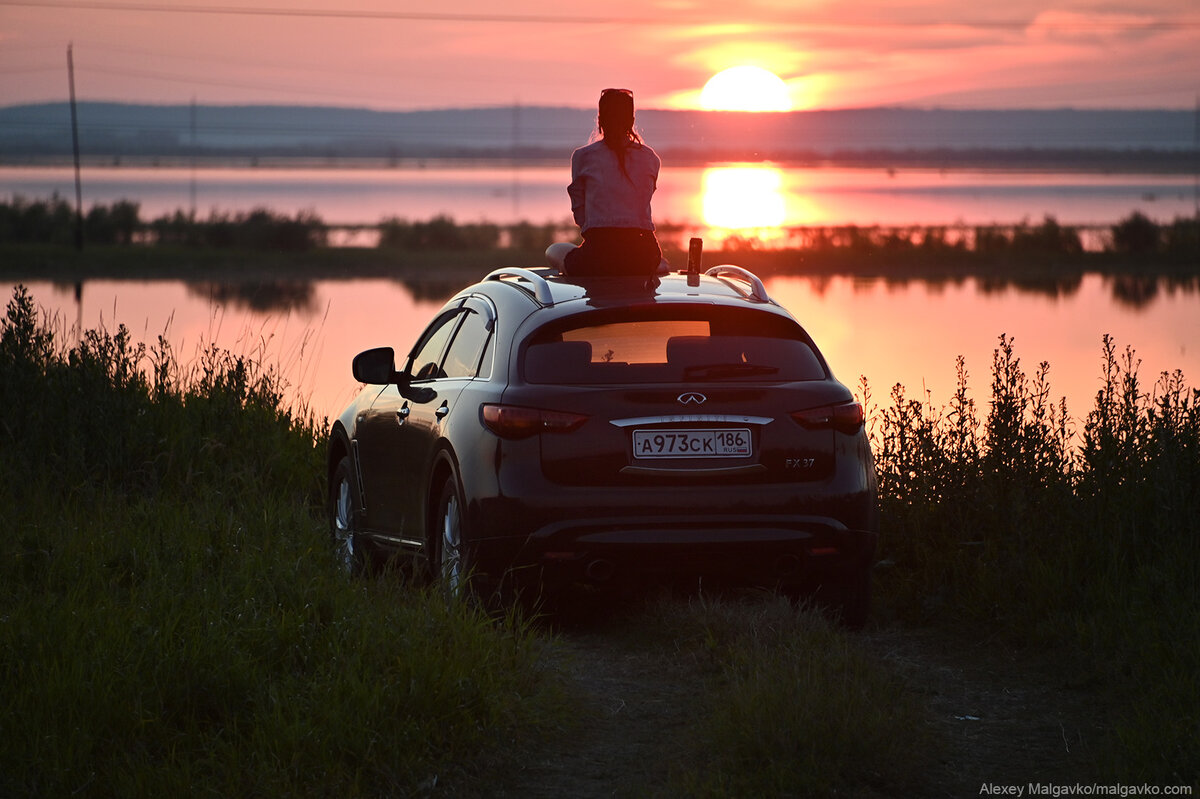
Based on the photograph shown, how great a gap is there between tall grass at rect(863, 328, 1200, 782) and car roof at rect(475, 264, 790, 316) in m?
1.72

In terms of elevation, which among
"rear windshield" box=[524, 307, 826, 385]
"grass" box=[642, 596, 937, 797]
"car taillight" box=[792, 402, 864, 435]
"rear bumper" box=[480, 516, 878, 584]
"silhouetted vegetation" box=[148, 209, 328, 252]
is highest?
"silhouetted vegetation" box=[148, 209, 328, 252]

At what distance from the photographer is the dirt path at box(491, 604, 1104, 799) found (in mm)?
5586

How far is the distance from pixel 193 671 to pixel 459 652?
0.97 m

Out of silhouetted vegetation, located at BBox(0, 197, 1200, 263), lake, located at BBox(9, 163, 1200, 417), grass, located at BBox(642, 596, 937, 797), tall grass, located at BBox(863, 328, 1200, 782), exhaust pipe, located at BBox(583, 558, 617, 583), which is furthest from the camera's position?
silhouetted vegetation, located at BBox(0, 197, 1200, 263)

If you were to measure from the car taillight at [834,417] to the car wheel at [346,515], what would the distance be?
9.10 feet

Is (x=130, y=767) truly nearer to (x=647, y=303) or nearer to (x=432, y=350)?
(x=647, y=303)

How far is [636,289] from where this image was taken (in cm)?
755

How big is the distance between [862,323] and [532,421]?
24.0 meters

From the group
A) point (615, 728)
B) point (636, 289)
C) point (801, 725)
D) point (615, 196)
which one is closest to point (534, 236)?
point (615, 196)

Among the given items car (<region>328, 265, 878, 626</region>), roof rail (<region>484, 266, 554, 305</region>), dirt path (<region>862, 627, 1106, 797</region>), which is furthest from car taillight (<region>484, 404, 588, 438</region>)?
dirt path (<region>862, 627, 1106, 797</region>)

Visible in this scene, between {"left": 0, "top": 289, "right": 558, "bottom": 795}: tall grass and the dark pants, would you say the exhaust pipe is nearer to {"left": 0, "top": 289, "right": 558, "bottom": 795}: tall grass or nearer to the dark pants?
{"left": 0, "top": 289, "right": 558, "bottom": 795}: tall grass

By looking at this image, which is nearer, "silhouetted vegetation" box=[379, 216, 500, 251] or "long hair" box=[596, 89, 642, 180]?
"long hair" box=[596, 89, 642, 180]

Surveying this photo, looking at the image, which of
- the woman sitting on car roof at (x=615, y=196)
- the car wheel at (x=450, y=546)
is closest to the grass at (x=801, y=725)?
the car wheel at (x=450, y=546)

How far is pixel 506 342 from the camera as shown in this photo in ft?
23.9
